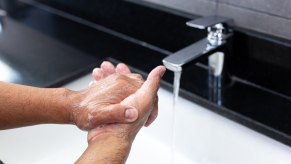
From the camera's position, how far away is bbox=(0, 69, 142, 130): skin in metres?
0.70

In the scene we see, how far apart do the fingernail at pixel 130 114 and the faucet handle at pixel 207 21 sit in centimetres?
29

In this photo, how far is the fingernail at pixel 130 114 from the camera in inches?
25.0

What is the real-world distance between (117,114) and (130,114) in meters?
0.02

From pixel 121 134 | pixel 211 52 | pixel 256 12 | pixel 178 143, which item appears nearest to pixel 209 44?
pixel 211 52

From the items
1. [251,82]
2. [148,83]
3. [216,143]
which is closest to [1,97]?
[148,83]

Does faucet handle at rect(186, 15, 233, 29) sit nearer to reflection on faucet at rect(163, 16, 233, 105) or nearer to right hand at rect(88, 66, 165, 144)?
reflection on faucet at rect(163, 16, 233, 105)

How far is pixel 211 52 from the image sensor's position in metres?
0.84

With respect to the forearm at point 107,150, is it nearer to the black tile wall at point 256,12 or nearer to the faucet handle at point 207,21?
the faucet handle at point 207,21

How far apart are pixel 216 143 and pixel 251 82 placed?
19 cm

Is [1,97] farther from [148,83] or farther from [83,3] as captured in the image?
[83,3]

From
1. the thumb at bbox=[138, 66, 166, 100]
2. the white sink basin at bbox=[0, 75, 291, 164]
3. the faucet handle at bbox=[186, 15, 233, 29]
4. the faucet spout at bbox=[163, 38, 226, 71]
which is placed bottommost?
the white sink basin at bbox=[0, 75, 291, 164]

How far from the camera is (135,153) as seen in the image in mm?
899

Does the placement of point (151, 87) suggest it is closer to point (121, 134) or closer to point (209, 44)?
point (121, 134)

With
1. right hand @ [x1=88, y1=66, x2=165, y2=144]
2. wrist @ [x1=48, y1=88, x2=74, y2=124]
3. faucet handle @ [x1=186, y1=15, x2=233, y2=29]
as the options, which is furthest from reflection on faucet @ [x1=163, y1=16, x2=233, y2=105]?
wrist @ [x1=48, y1=88, x2=74, y2=124]
